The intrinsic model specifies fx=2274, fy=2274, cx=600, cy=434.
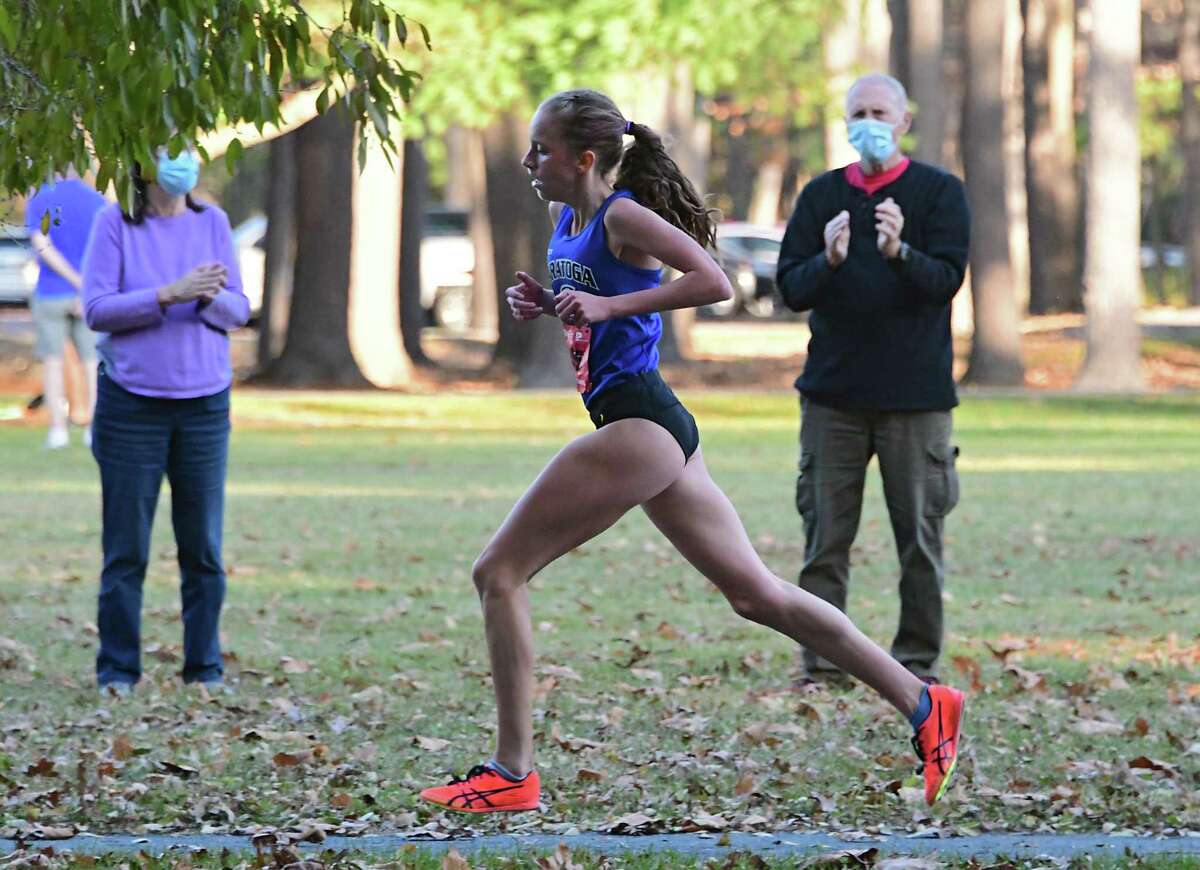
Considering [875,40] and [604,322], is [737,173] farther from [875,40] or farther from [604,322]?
[604,322]

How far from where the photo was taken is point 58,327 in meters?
18.2

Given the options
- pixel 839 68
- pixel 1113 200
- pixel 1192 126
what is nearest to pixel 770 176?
pixel 1192 126

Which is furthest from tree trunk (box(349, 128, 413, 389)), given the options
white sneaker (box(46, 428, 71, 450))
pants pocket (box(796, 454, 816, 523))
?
pants pocket (box(796, 454, 816, 523))

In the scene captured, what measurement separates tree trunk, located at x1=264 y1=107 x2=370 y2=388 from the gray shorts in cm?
987

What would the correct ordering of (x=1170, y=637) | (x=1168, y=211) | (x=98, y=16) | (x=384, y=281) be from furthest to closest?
(x=1168, y=211) < (x=384, y=281) < (x=1170, y=637) < (x=98, y=16)

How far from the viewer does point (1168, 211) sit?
76.9 meters

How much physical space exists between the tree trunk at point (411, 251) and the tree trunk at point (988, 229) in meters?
8.00

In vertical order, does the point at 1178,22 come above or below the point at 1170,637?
above

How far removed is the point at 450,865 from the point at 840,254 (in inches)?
127

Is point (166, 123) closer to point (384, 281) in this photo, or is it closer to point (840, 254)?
point (840, 254)

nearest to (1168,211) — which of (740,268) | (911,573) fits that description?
(740,268)

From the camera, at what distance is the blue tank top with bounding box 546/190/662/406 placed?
5789 millimetres

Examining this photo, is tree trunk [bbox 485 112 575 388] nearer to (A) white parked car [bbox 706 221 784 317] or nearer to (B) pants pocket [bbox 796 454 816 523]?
(A) white parked car [bbox 706 221 784 317]

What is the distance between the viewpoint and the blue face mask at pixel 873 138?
7855 mm
